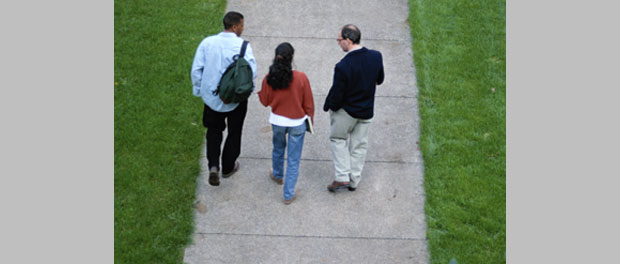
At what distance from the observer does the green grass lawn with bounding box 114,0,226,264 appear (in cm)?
672

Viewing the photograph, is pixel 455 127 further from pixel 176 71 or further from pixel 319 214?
pixel 176 71

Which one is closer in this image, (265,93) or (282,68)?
(282,68)

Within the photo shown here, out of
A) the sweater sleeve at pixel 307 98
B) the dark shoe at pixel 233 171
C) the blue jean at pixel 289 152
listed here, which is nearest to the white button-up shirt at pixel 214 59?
the sweater sleeve at pixel 307 98

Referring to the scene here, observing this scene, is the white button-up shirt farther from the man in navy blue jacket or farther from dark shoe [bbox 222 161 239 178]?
dark shoe [bbox 222 161 239 178]

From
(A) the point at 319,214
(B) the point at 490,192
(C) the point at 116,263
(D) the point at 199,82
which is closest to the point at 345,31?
(D) the point at 199,82

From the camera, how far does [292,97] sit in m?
6.36

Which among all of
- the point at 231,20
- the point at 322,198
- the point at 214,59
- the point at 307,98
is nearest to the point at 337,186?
the point at 322,198

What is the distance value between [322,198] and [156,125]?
219 cm

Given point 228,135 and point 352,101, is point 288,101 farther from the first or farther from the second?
point 228,135

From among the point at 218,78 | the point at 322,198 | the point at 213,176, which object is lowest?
the point at 322,198

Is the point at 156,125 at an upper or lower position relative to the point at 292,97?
lower

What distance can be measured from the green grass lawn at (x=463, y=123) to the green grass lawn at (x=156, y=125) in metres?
2.59

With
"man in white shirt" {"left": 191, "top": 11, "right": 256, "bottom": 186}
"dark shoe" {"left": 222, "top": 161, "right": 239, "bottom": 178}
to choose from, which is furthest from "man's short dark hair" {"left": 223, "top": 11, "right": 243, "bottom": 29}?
"dark shoe" {"left": 222, "top": 161, "right": 239, "bottom": 178}

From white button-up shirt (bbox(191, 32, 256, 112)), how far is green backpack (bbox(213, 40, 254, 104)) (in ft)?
0.14
